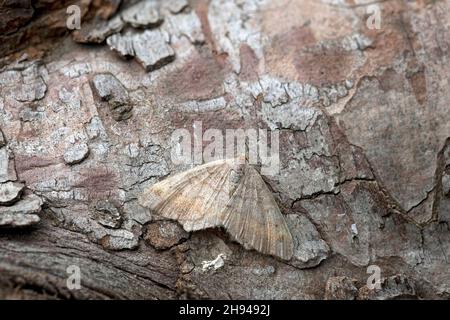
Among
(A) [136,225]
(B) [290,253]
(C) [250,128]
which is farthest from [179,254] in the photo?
(C) [250,128]

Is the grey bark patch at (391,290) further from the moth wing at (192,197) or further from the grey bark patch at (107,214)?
the grey bark patch at (107,214)

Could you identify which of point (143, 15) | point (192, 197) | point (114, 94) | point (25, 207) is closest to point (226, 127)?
point (192, 197)

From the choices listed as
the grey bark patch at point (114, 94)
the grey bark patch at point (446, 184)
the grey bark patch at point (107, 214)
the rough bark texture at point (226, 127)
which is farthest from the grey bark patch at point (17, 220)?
the grey bark patch at point (446, 184)

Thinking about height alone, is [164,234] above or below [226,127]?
below

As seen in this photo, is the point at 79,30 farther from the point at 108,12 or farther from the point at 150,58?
the point at 150,58

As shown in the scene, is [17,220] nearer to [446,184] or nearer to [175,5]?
[175,5]

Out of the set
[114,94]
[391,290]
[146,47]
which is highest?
[146,47]
